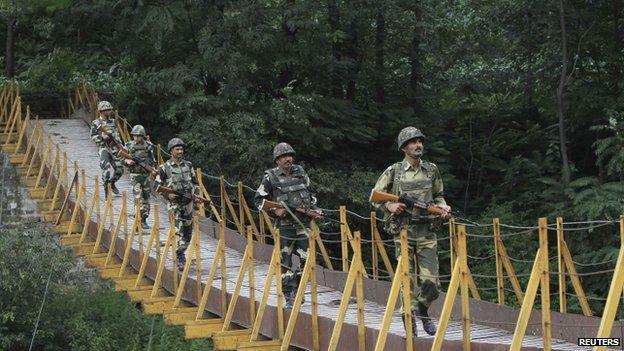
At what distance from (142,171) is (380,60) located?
11016mm

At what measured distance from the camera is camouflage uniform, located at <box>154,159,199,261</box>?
17.0 metres

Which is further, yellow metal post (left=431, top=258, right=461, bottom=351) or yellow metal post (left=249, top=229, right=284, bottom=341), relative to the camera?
yellow metal post (left=249, top=229, right=284, bottom=341)

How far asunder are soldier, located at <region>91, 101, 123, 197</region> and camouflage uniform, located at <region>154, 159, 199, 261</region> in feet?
12.6

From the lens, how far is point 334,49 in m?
29.5

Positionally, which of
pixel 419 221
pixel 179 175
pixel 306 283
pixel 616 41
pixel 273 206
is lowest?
pixel 306 283

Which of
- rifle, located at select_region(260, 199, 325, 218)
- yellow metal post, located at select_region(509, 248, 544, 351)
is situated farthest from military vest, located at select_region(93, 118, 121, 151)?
yellow metal post, located at select_region(509, 248, 544, 351)

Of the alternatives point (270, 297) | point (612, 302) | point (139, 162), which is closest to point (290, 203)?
point (270, 297)

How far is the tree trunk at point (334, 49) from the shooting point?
92.6 ft

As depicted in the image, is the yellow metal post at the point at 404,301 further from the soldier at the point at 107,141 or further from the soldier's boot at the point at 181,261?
the soldier at the point at 107,141

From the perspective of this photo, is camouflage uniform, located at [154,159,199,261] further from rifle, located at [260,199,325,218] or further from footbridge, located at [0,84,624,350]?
rifle, located at [260,199,325,218]

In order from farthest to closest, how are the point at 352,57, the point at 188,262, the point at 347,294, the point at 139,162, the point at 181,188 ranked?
the point at 352,57
the point at 139,162
the point at 181,188
the point at 188,262
the point at 347,294

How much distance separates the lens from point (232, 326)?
51.8 ft

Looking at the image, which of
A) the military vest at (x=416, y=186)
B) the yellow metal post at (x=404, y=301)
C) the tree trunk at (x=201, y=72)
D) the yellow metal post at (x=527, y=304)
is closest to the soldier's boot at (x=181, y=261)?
the military vest at (x=416, y=186)

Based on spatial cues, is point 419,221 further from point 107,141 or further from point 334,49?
point 334,49
